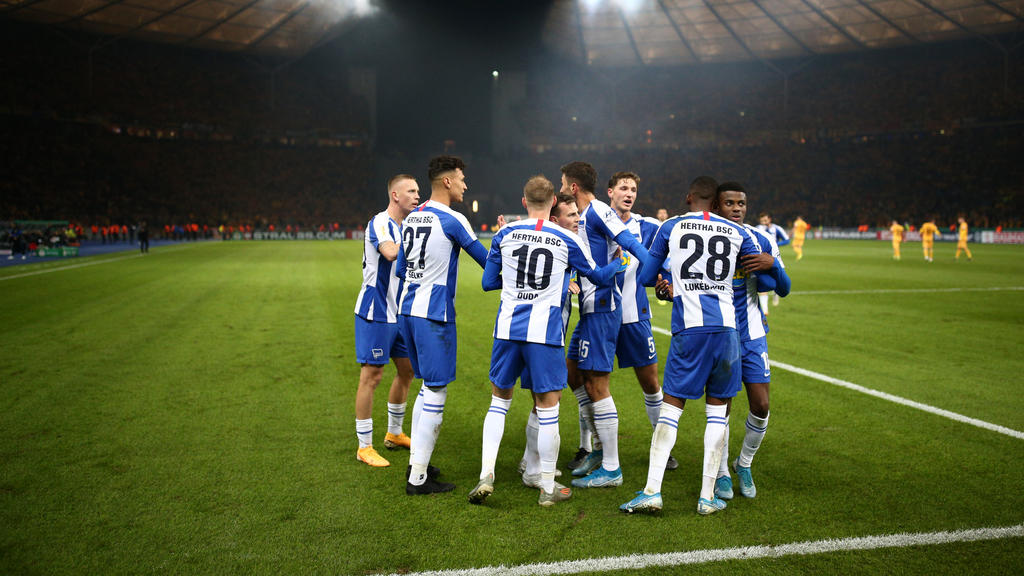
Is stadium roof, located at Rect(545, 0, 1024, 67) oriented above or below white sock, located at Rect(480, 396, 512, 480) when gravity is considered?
above

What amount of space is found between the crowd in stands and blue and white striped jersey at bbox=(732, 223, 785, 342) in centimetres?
4731

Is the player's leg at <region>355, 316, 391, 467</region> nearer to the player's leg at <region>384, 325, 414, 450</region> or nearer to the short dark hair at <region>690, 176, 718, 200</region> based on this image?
the player's leg at <region>384, 325, 414, 450</region>

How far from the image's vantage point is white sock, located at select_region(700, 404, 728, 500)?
398cm

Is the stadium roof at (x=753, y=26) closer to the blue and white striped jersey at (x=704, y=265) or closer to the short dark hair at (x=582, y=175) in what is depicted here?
the short dark hair at (x=582, y=175)

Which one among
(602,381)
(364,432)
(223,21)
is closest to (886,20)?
(223,21)

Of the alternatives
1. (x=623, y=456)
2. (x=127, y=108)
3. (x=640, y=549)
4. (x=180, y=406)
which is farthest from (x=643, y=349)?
(x=127, y=108)

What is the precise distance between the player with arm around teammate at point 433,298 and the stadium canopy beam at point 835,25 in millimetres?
46915

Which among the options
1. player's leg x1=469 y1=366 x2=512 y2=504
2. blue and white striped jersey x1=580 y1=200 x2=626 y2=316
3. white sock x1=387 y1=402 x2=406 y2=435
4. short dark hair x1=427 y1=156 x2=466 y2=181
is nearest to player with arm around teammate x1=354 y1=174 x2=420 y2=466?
white sock x1=387 y1=402 x2=406 y2=435

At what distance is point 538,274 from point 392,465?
1967mm

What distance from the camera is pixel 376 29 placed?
5234 centimetres

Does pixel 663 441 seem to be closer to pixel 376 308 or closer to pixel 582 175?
pixel 582 175

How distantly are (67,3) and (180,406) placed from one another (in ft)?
148

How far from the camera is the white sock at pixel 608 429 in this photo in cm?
443

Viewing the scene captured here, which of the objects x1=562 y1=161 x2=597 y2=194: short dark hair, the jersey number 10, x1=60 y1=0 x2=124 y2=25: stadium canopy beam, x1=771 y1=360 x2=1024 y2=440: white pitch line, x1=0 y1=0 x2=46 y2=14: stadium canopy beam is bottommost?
x1=771 y1=360 x2=1024 y2=440: white pitch line
